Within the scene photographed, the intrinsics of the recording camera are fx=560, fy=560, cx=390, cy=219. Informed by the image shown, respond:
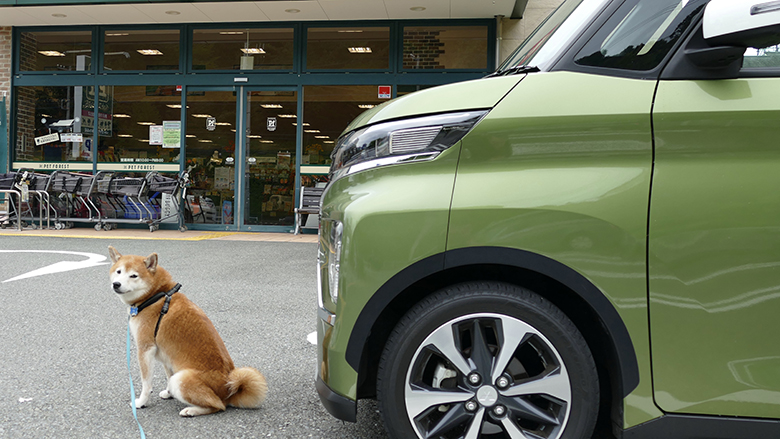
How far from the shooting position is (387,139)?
1.97 metres

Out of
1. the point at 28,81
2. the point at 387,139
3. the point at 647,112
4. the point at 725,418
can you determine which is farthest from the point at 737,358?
the point at 28,81

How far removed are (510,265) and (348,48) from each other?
10.7 meters

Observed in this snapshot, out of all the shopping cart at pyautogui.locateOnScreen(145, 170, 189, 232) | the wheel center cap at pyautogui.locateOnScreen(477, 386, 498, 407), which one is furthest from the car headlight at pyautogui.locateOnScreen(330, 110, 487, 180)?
the shopping cart at pyautogui.locateOnScreen(145, 170, 189, 232)

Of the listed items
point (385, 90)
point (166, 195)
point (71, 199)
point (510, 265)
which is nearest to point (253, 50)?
point (385, 90)

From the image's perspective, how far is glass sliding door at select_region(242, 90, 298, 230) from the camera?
11.9 metres

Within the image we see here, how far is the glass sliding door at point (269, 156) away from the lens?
11.9 m

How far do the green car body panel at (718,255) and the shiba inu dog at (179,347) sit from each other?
176cm

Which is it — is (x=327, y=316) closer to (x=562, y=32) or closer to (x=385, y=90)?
(x=562, y=32)

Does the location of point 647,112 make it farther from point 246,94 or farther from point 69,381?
point 246,94

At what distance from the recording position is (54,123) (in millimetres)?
12625

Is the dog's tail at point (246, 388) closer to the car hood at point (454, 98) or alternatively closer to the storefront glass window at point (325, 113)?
the car hood at point (454, 98)

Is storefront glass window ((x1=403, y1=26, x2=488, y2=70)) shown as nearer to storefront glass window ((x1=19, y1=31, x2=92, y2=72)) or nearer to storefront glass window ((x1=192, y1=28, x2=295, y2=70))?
storefront glass window ((x1=192, y1=28, x2=295, y2=70))

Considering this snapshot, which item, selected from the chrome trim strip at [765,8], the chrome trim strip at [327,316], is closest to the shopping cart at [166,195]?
the chrome trim strip at [327,316]

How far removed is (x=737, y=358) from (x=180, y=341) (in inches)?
84.8
